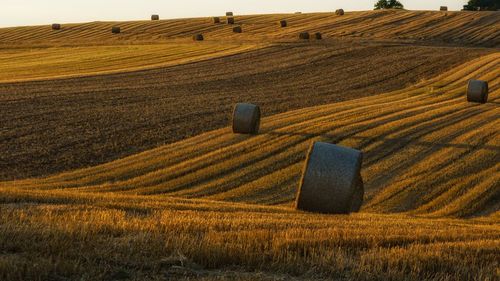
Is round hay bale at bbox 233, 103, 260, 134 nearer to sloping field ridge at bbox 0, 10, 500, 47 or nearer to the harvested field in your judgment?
the harvested field

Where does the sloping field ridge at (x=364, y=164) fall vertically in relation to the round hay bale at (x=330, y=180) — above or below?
below

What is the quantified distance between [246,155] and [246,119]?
2.69m

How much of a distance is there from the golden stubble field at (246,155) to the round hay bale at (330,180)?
619 millimetres

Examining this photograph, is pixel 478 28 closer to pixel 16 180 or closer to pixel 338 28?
pixel 338 28

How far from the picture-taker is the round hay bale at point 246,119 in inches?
858

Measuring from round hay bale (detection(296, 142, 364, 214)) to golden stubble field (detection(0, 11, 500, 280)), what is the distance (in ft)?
2.03

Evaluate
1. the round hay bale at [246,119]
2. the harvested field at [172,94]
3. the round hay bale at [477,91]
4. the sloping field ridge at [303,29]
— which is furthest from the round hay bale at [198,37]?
the round hay bale at [246,119]

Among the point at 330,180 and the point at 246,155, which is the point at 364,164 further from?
the point at 330,180

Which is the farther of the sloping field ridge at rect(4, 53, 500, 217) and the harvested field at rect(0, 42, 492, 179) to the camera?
the harvested field at rect(0, 42, 492, 179)

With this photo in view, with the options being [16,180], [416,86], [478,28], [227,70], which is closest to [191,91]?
[227,70]

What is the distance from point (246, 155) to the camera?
1938 cm

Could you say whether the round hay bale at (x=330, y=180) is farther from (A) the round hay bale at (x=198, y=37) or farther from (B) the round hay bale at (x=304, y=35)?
(A) the round hay bale at (x=198, y=37)

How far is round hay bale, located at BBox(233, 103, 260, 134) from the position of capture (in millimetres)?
21797

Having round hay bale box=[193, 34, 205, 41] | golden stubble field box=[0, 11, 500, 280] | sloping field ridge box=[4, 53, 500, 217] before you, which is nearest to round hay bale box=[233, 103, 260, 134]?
sloping field ridge box=[4, 53, 500, 217]
